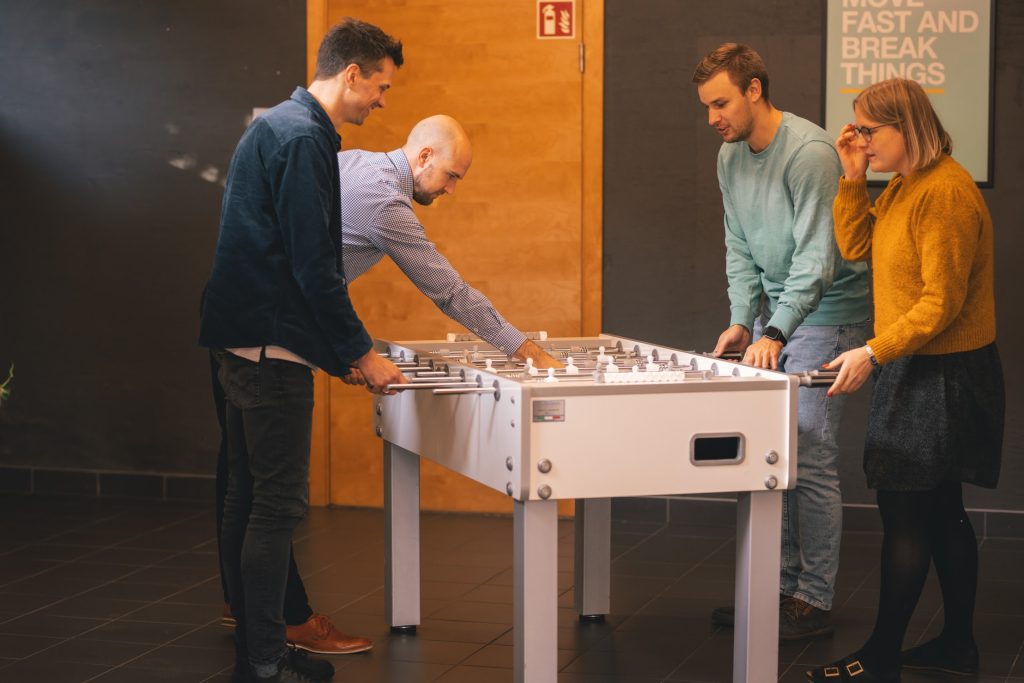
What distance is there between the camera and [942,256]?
10.6ft

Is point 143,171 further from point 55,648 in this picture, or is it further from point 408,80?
point 55,648

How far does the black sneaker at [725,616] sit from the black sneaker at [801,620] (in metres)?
0.05

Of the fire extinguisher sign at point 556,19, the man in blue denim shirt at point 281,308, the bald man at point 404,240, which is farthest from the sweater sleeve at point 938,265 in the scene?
the fire extinguisher sign at point 556,19

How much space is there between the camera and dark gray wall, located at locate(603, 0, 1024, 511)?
17.1ft

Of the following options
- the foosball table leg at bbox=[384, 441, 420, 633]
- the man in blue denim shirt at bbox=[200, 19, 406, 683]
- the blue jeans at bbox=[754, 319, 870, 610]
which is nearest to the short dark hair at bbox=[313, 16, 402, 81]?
the man in blue denim shirt at bbox=[200, 19, 406, 683]

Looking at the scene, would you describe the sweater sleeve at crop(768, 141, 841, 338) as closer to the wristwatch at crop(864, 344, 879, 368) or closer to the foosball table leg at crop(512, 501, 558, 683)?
the wristwatch at crop(864, 344, 879, 368)

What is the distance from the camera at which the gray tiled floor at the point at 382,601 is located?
3.72m

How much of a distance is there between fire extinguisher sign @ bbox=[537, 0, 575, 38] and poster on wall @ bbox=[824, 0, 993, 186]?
0.99m

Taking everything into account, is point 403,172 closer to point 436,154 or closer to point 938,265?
point 436,154

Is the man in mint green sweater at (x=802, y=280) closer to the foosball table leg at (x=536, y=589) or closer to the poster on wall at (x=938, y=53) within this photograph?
the foosball table leg at (x=536, y=589)

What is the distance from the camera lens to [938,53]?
5.19 meters

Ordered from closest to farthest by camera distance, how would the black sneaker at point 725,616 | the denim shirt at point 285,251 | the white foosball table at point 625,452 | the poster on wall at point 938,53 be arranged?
1. the white foosball table at point 625,452
2. the denim shirt at point 285,251
3. the black sneaker at point 725,616
4. the poster on wall at point 938,53

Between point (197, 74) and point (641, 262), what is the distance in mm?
2026

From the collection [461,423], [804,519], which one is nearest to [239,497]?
→ [461,423]
